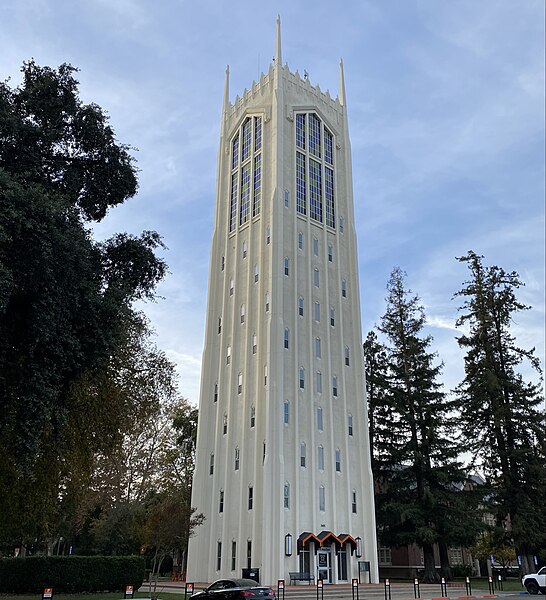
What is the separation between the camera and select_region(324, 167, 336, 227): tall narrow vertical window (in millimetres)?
47469

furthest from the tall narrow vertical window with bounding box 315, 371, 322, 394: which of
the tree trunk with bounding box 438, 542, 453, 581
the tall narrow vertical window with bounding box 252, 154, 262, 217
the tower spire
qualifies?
the tower spire

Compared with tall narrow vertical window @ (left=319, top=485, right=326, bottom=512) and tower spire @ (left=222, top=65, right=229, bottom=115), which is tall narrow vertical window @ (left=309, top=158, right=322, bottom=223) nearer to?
tower spire @ (left=222, top=65, right=229, bottom=115)

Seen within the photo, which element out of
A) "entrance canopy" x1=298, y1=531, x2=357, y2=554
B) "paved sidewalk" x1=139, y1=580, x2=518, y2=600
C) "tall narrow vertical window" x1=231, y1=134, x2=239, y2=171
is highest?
"tall narrow vertical window" x1=231, y1=134, x2=239, y2=171

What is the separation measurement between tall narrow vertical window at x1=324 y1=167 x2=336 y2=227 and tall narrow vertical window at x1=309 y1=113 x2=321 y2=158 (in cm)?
171

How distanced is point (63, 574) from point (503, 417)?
32958 millimetres

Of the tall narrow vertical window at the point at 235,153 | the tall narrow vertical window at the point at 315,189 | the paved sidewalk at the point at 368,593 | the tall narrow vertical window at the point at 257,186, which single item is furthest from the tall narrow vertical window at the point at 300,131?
the paved sidewalk at the point at 368,593

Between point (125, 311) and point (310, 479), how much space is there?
20.4m

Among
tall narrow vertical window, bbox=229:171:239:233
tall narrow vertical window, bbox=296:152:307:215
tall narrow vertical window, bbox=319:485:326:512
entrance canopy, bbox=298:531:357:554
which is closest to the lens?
entrance canopy, bbox=298:531:357:554

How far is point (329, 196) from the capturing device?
158 feet

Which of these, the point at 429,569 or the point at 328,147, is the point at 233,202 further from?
the point at 429,569

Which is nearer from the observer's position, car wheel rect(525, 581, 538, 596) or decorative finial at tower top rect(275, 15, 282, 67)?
car wheel rect(525, 581, 538, 596)

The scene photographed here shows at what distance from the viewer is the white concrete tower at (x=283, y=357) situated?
36500 mm

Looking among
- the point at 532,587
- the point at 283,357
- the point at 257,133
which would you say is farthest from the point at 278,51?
the point at 532,587

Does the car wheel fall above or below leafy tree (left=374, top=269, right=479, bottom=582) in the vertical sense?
below
